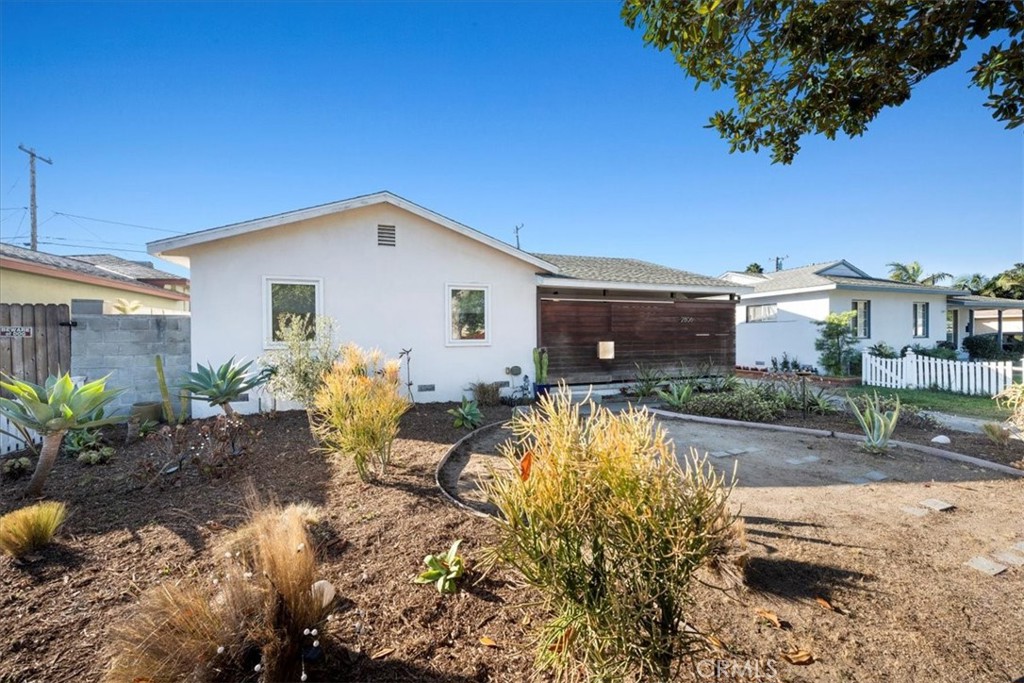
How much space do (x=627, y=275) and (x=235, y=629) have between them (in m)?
11.5

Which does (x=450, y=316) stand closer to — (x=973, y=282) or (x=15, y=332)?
(x=15, y=332)

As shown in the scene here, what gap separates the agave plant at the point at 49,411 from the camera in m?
3.90

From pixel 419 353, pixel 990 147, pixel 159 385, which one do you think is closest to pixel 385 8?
pixel 419 353

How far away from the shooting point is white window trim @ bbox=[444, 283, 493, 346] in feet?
31.1

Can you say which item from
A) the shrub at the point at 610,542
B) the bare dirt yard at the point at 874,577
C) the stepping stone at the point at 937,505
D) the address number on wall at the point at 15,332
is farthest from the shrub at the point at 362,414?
the address number on wall at the point at 15,332

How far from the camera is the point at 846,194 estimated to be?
Result: 12.5 metres

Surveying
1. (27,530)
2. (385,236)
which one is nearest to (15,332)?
(385,236)

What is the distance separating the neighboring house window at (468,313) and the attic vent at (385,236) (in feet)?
5.22

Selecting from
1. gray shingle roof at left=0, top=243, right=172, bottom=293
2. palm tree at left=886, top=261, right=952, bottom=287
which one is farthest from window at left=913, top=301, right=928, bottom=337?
gray shingle roof at left=0, top=243, right=172, bottom=293

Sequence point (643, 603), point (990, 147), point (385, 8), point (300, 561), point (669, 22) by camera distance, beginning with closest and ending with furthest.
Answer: point (643, 603) < point (300, 561) < point (669, 22) < point (385, 8) < point (990, 147)

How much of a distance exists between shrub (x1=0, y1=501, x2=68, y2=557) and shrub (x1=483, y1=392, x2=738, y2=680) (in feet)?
12.0

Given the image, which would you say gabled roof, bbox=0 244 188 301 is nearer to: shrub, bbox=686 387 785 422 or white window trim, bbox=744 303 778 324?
shrub, bbox=686 387 785 422

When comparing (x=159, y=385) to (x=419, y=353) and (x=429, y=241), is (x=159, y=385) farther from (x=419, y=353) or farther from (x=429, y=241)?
(x=429, y=241)

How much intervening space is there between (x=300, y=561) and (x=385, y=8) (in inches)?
347
